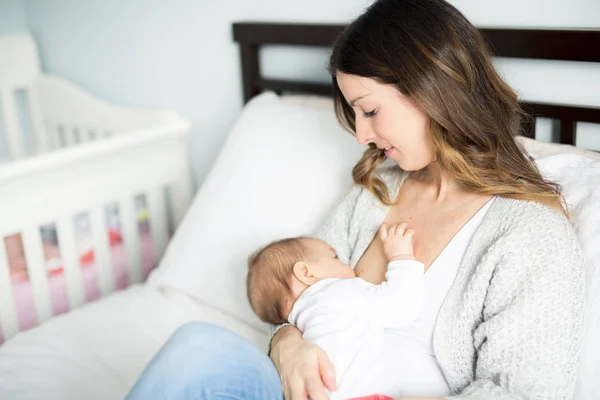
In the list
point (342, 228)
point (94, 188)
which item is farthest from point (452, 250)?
point (94, 188)

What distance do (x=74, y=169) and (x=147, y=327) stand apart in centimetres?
45

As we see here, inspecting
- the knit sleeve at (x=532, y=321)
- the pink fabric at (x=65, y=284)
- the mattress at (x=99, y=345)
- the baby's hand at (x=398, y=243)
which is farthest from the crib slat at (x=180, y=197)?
the knit sleeve at (x=532, y=321)

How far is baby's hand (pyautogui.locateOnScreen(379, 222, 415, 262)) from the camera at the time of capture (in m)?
1.23

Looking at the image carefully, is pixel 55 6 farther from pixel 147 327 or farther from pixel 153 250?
Answer: pixel 147 327

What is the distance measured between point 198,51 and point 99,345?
1.08 m

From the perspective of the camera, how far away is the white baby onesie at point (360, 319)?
1.12m

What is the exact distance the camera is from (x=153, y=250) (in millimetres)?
2158

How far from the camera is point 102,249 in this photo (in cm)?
192

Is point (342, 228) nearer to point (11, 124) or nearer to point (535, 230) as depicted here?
point (535, 230)

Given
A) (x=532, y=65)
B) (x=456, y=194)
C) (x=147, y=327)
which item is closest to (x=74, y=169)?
(x=147, y=327)

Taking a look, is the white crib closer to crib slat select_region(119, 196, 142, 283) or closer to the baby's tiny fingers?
crib slat select_region(119, 196, 142, 283)

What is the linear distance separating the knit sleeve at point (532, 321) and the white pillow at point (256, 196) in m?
0.58

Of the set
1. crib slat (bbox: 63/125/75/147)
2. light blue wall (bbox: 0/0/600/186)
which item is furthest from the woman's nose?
A: crib slat (bbox: 63/125/75/147)

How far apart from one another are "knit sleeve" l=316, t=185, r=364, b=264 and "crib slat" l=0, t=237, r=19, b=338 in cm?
79
